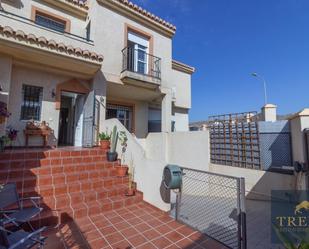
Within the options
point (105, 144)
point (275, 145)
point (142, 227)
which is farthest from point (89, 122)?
point (275, 145)

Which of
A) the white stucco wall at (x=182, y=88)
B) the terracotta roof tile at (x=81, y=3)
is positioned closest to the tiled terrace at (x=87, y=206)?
the terracotta roof tile at (x=81, y=3)

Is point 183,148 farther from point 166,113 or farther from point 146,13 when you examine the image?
point 146,13

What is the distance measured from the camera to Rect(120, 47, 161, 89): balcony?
28.7ft

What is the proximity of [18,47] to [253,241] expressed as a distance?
888cm

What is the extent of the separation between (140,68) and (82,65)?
12.3 feet

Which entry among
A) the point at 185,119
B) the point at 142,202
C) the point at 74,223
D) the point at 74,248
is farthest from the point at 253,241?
the point at 185,119

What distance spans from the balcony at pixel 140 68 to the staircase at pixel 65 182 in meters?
4.55

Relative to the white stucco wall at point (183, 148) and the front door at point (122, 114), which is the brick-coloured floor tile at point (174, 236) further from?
the front door at point (122, 114)

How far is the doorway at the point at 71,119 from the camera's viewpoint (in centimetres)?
859

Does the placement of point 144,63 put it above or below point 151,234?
above

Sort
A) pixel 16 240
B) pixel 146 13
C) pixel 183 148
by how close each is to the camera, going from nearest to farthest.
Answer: pixel 16 240
pixel 183 148
pixel 146 13

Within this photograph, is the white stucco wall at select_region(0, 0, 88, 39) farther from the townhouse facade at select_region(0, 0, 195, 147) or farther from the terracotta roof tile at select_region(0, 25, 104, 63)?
the terracotta roof tile at select_region(0, 25, 104, 63)

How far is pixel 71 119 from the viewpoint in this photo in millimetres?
10047

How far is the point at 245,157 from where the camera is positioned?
310 inches
